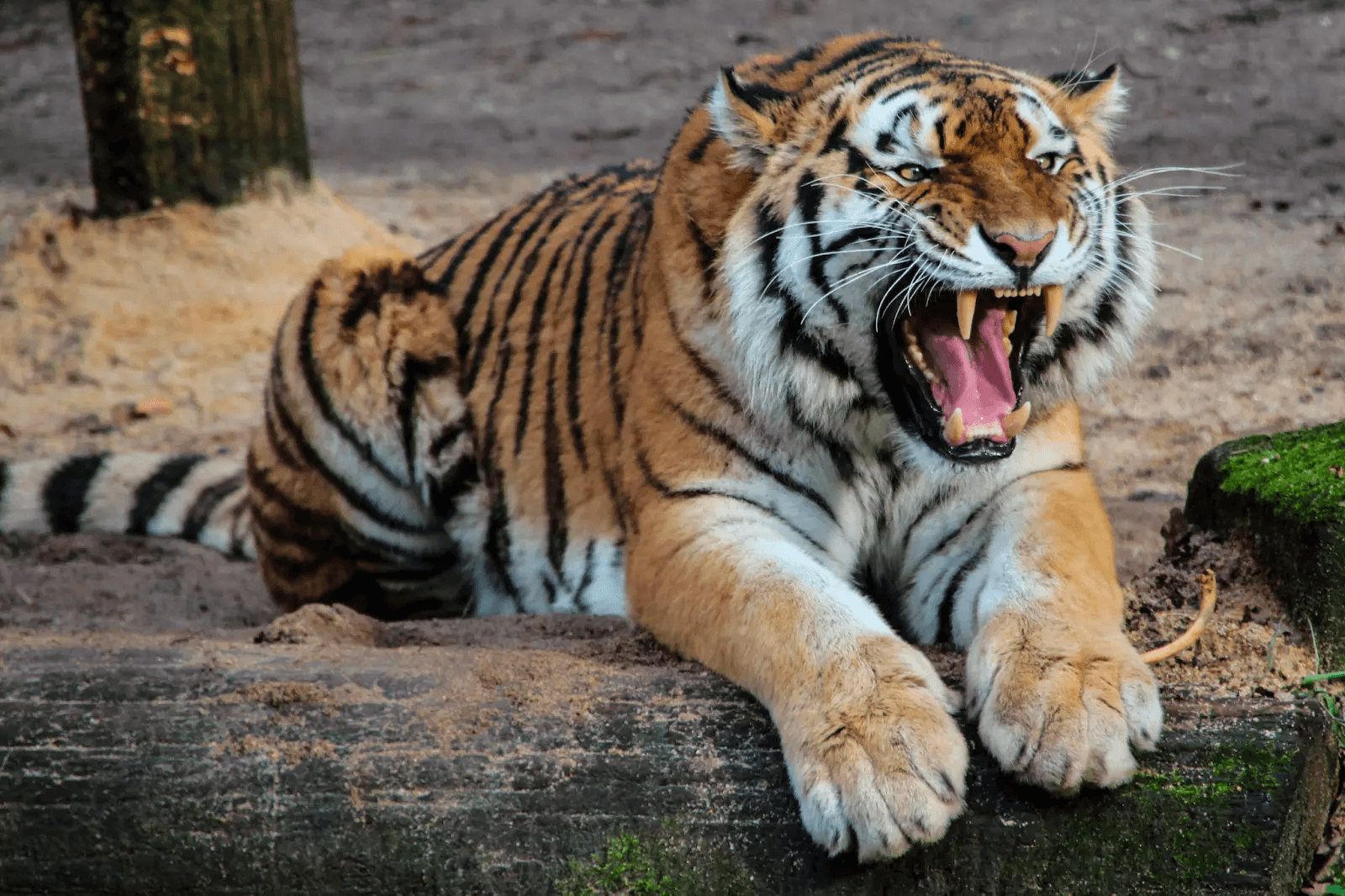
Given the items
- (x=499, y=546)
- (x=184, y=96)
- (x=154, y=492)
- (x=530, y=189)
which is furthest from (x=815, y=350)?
(x=530, y=189)

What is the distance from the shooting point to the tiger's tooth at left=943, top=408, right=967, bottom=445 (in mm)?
2014

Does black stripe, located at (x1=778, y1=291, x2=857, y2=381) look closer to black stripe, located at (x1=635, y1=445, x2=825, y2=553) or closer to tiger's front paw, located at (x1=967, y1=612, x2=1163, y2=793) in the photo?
black stripe, located at (x1=635, y1=445, x2=825, y2=553)

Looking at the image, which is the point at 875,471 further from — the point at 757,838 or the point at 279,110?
the point at 279,110

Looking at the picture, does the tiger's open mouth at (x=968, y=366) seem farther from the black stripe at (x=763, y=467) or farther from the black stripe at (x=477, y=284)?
the black stripe at (x=477, y=284)

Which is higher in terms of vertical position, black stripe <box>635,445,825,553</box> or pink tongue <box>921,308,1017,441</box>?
pink tongue <box>921,308,1017,441</box>

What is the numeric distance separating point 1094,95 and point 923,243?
0.56 meters

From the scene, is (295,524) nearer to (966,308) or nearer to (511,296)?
(511,296)

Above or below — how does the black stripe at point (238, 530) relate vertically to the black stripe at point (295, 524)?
below

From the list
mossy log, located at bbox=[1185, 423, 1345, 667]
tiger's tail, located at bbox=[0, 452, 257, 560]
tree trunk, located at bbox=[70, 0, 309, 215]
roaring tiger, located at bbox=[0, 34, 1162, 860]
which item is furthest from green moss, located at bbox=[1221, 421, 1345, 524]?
tree trunk, located at bbox=[70, 0, 309, 215]

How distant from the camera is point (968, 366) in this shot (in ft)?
6.81

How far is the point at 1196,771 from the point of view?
62.4 inches

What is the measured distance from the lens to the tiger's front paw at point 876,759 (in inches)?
61.1

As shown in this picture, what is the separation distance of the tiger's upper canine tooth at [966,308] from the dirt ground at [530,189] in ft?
1.68

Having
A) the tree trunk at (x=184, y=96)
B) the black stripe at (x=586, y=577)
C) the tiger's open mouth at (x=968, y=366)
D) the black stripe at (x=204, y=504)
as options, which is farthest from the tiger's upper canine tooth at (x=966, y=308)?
the tree trunk at (x=184, y=96)
